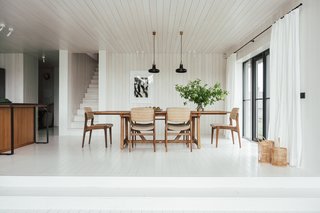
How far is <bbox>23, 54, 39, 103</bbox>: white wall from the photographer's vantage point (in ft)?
27.9

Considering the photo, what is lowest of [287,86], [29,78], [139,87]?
[287,86]

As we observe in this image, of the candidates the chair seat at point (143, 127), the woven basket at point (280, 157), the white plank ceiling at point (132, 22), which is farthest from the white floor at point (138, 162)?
the white plank ceiling at point (132, 22)

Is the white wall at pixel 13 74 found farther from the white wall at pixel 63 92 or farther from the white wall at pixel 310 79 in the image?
the white wall at pixel 310 79

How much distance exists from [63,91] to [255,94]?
5.52m

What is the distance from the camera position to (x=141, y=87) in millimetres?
8211

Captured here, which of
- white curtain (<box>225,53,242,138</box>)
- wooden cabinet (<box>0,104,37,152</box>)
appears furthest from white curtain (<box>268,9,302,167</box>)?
wooden cabinet (<box>0,104,37,152</box>)

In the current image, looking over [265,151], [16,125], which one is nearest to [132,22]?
[16,125]

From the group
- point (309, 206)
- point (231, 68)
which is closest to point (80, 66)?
point (231, 68)

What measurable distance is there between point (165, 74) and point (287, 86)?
4649 mm

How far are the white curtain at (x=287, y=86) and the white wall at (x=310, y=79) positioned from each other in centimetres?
8

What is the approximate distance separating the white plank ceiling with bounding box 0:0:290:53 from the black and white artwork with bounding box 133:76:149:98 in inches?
47.2

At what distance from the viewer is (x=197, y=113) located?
5.21 m

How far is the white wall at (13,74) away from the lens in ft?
27.4

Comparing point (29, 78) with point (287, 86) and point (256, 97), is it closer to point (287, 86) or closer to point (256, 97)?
point (256, 97)
